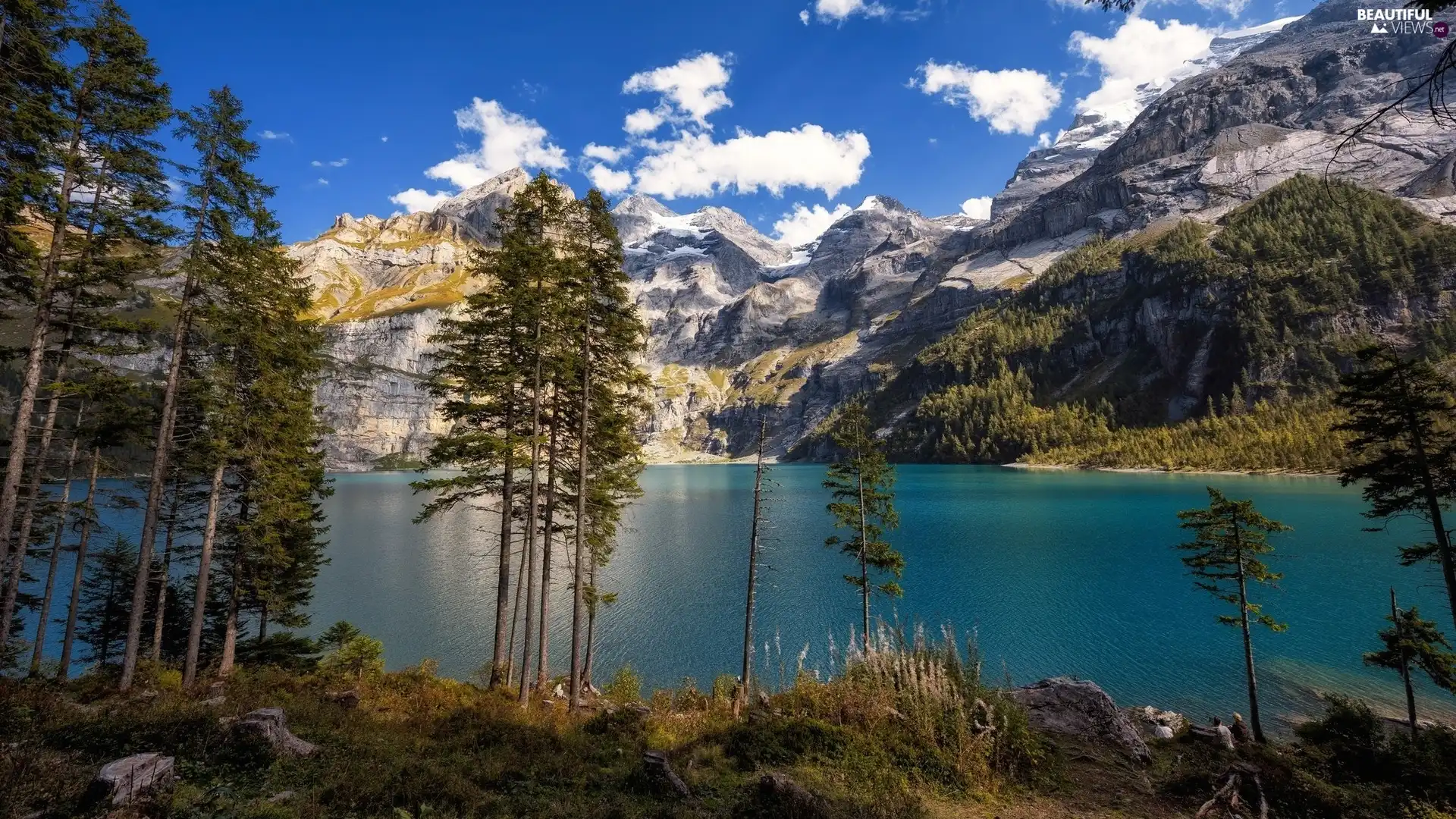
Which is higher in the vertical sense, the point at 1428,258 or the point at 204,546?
the point at 1428,258

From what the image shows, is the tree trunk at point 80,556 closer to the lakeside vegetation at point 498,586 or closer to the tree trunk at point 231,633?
the lakeside vegetation at point 498,586

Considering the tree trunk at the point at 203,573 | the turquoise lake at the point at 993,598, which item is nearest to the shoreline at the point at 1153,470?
the turquoise lake at the point at 993,598

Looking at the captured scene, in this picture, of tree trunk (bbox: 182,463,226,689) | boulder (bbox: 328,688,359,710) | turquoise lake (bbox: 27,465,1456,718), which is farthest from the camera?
turquoise lake (bbox: 27,465,1456,718)

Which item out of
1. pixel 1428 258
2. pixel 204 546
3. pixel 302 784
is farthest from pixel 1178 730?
pixel 1428 258

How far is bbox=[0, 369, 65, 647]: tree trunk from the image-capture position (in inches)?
685

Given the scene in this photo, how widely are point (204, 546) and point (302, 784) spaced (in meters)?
15.8

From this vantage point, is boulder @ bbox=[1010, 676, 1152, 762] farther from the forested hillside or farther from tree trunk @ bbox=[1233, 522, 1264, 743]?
the forested hillside

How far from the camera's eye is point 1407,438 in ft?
54.0

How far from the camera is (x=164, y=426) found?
59.1 feet

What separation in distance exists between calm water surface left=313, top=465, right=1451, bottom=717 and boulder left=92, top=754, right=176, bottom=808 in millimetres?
16949

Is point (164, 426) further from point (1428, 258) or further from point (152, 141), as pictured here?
point (1428, 258)

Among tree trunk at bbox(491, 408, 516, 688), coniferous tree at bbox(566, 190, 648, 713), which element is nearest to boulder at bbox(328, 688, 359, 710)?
tree trunk at bbox(491, 408, 516, 688)

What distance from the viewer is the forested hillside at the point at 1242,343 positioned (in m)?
124

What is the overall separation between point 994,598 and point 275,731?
40431mm
